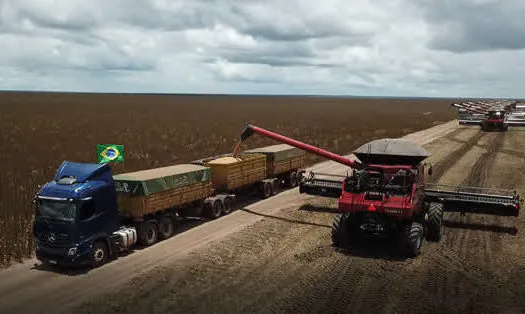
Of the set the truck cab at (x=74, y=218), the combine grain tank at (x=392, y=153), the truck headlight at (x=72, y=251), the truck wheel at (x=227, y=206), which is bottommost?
the truck wheel at (x=227, y=206)

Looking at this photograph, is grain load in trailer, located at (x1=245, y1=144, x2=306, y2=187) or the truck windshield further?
grain load in trailer, located at (x1=245, y1=144, x2=306, y2=187)

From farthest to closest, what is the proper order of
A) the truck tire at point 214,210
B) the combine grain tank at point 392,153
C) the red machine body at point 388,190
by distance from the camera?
the truck tire at point 214,210 < the combine grain tank at point 392,153 < the red machine body at point 388,190

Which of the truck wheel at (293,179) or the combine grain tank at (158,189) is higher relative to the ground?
the combine grain tank at (158,189)

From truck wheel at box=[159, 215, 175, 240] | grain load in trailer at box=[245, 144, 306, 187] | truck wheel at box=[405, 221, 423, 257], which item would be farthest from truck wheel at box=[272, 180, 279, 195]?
truck wheel at box=[405, 221, 423, 257]

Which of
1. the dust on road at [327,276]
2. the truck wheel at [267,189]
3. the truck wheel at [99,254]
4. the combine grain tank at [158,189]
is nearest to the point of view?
the dust on road at [327,276]

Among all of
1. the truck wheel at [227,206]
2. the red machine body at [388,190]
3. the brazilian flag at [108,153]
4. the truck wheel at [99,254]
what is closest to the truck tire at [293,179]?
the truck wheel at [227,206]

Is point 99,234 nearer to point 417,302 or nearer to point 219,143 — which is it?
point 417,302

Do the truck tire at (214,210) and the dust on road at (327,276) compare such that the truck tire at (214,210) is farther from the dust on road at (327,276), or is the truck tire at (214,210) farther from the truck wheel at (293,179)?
the truck wheel at (293,179)

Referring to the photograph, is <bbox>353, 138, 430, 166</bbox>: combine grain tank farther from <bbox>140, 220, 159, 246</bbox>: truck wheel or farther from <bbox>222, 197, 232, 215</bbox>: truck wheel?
<bbox>140, 220, 159, 246</bbox>: truck wheel
